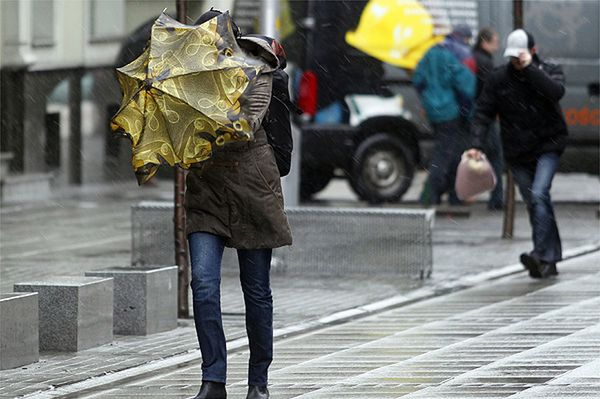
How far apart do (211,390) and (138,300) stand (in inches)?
104

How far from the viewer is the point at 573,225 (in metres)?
17.4

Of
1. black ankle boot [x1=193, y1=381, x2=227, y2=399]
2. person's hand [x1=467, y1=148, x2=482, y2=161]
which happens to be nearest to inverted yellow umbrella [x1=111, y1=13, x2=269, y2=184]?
black ankle boot [x1=193, y1=381, x2=227, y2=399]

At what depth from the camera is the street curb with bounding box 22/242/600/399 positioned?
8273 millimetres

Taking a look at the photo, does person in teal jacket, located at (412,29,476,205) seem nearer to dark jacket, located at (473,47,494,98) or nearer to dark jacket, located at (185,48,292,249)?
dark jacket, located at (473,47,494,98)

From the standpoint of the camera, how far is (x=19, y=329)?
8812mm

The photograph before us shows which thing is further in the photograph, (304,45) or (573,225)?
(304,45)

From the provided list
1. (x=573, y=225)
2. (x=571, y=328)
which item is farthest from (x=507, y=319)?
(x=573, y=225)

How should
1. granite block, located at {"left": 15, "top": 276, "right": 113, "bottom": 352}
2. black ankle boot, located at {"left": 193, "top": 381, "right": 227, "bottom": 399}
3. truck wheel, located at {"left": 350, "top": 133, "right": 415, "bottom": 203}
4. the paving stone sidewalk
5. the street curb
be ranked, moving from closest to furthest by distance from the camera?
black ankle boot, located at {"left": 193, "top": 381, "right": 227, "bottom": 399} → the paving stone sidewalk → the street curb → granite block, located at {"left": 15, "top": 276, "right": 113, "bottom": 352} → truck wheel, located at {"left": 350, "top": 133, "right": 415, "bottom": 203}

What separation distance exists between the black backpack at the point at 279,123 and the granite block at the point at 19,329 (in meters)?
1.81

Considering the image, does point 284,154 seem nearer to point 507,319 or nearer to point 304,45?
point 507,319

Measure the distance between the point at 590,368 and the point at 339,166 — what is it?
466 inches

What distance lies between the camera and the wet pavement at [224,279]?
28.7 feet

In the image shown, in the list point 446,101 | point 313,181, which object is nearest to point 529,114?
point 446,101

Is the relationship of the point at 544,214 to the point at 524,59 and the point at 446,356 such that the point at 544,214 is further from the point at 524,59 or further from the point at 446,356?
the point at 446,356
